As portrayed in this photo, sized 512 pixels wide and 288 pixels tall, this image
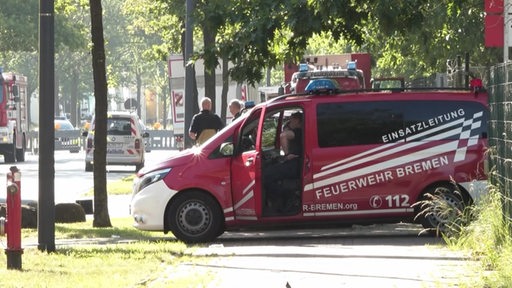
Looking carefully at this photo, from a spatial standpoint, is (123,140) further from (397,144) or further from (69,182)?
(397,144)

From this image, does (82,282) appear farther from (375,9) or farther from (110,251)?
(375,9)

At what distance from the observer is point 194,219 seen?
1736 centimetres

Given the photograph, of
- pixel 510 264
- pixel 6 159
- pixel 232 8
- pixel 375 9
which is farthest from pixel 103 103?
pixel 6 159

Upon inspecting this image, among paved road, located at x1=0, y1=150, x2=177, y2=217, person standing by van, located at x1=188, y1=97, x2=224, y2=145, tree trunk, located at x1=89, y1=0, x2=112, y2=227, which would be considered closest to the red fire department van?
tree trunk, located at x1=89, y1=0, x2=112, y2=227

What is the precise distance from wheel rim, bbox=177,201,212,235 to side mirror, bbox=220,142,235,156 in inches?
28.9

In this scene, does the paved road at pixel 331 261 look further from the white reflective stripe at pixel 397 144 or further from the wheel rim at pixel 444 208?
the white reflective stripe at pixel 397 144

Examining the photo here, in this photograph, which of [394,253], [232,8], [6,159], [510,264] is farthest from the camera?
[6,159]

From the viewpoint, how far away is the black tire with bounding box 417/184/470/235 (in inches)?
638

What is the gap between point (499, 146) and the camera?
1403cm

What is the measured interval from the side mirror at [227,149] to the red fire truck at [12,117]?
31.1 metres

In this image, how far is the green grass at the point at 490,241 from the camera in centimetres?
1152

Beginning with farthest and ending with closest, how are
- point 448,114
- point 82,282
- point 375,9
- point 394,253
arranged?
point 375,9
point 448,114
point 394,253
point 82,282

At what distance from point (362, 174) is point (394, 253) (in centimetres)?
211

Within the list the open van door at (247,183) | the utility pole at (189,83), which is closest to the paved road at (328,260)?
the open van door at (247,183)
